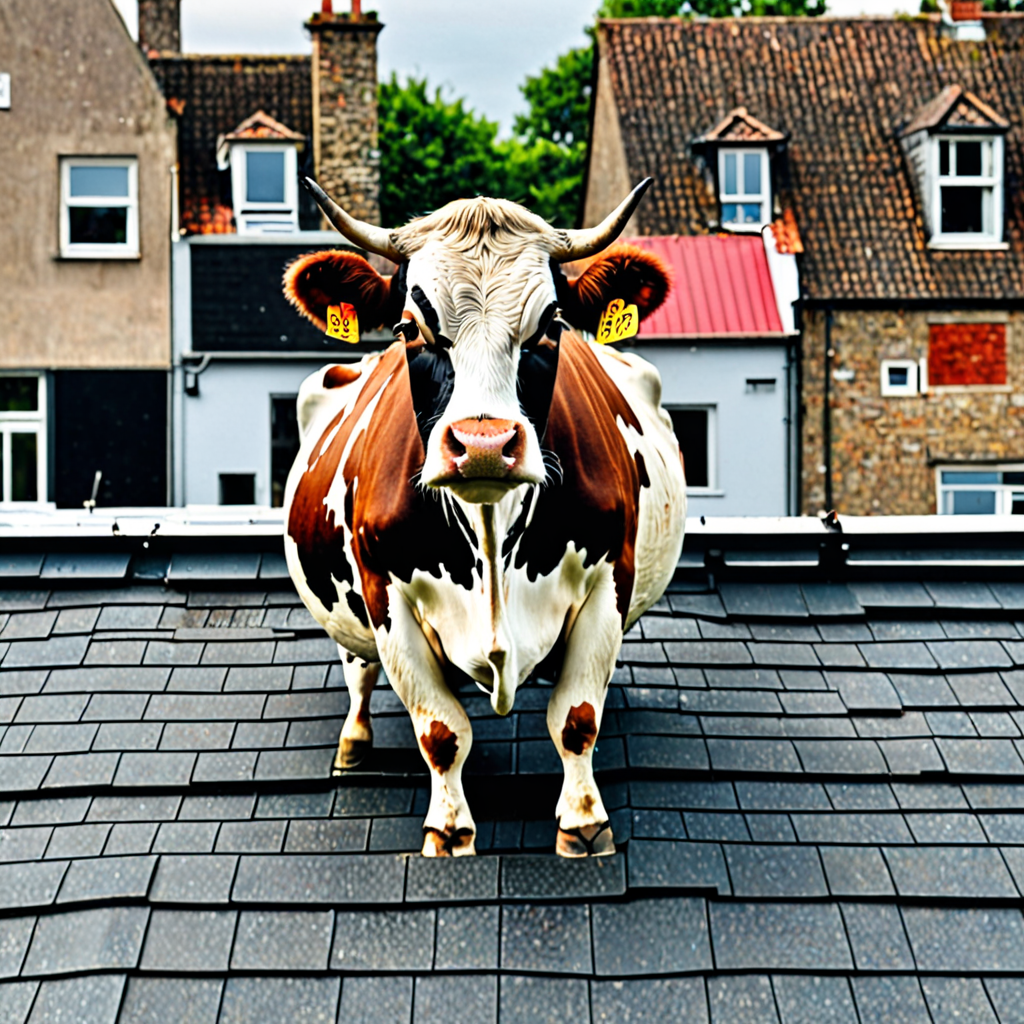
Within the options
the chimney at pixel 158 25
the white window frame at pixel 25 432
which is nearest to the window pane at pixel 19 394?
the white window frame at pixel 25 432

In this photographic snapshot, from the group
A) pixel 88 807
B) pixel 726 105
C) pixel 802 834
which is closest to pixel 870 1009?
pixel 802 834

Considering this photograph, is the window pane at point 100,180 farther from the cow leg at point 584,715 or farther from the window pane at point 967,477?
the cow leg at point 584,715

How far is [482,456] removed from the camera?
3197 mm

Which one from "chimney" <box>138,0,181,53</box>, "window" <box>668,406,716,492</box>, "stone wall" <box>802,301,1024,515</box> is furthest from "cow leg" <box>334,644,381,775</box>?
"chimney" <box>138,0,181,53</box>

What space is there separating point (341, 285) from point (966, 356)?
18092 millimetres

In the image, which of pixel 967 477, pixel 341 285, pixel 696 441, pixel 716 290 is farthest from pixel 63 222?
pixel 341 285

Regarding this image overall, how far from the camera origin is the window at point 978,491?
20641 millimetres

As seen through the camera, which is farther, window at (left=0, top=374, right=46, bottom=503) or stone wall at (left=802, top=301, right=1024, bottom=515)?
stone wall at (left=802, top=301, right=1024, bottom=515)

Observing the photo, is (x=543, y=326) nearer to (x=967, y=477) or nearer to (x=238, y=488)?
(x=238, y=488)

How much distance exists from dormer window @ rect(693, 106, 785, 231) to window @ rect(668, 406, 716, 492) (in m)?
3.39

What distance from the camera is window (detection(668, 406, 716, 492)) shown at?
63.6ft

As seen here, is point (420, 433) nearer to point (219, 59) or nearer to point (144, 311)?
point (144, 311)

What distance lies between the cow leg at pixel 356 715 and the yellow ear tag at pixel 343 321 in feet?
3.26

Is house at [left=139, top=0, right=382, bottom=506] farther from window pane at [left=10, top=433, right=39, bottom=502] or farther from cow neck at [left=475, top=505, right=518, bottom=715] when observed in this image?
cow neck at [left=475, top=505, right=518, bottom=715]
